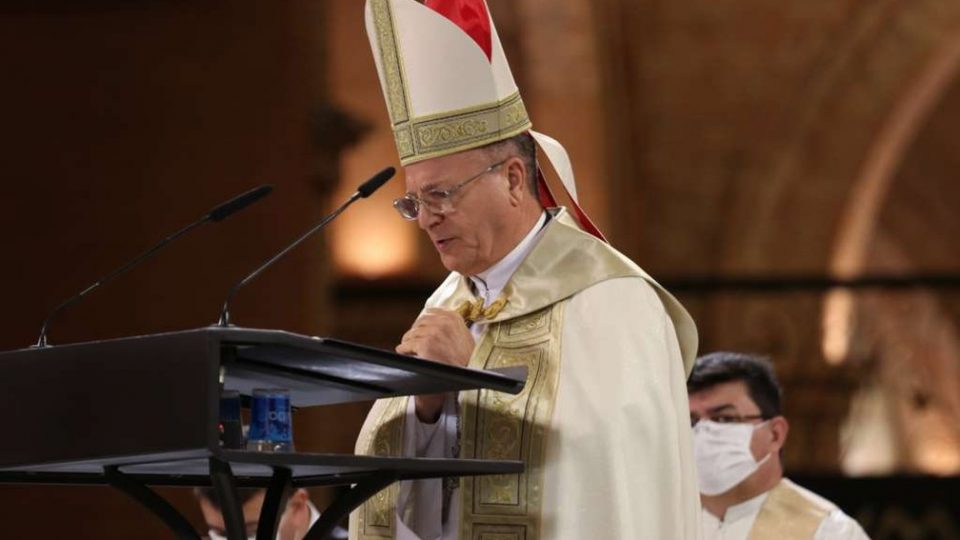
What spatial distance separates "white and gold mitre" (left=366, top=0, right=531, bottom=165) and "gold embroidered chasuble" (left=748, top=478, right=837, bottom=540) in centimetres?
194

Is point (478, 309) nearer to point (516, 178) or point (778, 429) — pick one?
point (516, 178)

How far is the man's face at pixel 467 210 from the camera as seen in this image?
3.87 meters

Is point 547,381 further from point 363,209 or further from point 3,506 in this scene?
point 363,209

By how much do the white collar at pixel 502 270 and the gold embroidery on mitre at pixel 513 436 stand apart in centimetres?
13

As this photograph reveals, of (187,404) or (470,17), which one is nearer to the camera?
(187,404)

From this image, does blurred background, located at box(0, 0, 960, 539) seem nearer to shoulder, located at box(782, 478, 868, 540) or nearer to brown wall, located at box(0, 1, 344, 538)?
brown wall, located at box(0, 1, 344, 538)

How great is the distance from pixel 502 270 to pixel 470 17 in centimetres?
49

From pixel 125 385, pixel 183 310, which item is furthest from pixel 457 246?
pixel 183 310

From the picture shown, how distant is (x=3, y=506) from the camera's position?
828 centimetres

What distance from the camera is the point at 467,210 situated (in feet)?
12.7

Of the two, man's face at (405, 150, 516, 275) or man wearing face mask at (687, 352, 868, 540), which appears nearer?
man's face at (405, 150, 516, 275)

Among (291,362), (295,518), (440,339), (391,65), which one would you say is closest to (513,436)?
(440,339)

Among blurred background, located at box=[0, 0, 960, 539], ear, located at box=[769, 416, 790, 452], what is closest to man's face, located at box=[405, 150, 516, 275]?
ear, located at box=[769, 416, 790, 452]

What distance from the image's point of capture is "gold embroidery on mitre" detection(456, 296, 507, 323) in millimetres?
3957
